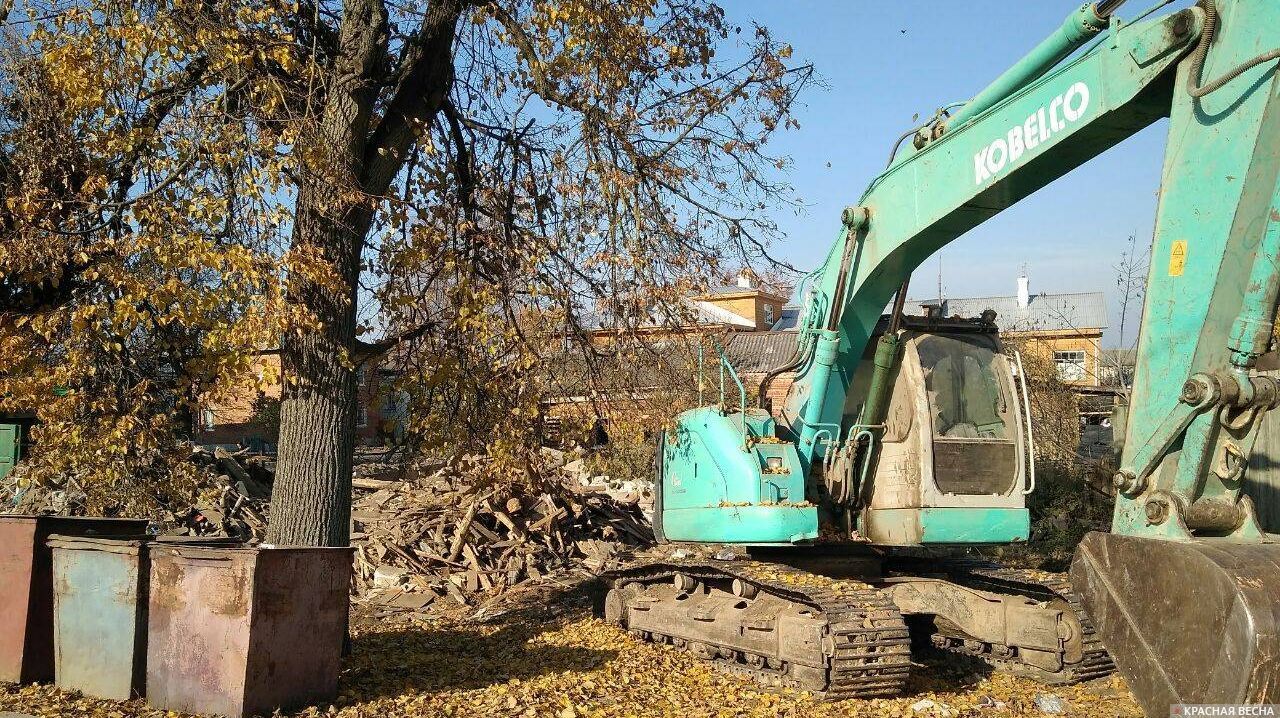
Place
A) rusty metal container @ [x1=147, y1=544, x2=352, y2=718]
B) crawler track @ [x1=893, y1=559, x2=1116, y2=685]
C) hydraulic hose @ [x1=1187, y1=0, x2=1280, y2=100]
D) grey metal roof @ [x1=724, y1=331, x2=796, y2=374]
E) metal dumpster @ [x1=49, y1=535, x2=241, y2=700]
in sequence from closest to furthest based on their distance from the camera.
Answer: hydraulic hose @ [x1=1187, y1=0, x2=1280, y2=100] < rusty metal container @ [x1=147, y1=544, x2=352, y2=718] < metal dumpster @ [x1=49, y1=535, x2=241, y2=700] < crawler track @ [x1=893, y1=559, x2=1116, y2=685] < grey metal roof @ [x1=724, y1=331, x2=796, y2=374]

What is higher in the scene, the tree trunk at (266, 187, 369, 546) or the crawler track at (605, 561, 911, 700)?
the tree trunk at (266, 187, 369, 546)

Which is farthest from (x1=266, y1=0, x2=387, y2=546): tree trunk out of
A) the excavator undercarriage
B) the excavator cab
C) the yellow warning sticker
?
the yellow warning sticker

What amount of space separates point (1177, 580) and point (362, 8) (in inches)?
288

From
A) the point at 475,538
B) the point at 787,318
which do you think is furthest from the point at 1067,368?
the point at 787,318

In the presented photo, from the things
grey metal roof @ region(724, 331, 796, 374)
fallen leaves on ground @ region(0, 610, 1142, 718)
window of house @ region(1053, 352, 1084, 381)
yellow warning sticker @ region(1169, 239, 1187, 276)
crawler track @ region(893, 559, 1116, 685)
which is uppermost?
grey metal roof @ region(724, 331, 796, 374)

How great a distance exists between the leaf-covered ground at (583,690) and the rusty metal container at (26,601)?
198 mm

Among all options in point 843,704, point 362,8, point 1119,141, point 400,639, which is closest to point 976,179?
point 1119,141

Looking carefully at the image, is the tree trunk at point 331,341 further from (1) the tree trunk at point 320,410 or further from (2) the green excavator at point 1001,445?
(2) the green excavator at point 1001,445

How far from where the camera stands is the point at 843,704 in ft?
23.9

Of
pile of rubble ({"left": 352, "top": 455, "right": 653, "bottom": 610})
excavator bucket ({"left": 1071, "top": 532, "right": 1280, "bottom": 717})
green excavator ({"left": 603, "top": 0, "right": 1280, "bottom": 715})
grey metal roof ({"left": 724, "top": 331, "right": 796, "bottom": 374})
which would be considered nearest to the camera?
excavator bucket ({"left": 1071, "top": 532, "right": 1280, "bottom": 717})

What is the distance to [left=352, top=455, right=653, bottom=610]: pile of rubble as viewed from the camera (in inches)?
493

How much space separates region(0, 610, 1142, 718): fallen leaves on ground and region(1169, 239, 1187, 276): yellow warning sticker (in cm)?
362

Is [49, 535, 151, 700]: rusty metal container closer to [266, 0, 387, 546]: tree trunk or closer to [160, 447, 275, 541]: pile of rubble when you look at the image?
[266, 0, 387, 546]: tree trunk

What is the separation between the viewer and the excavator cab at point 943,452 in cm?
759
